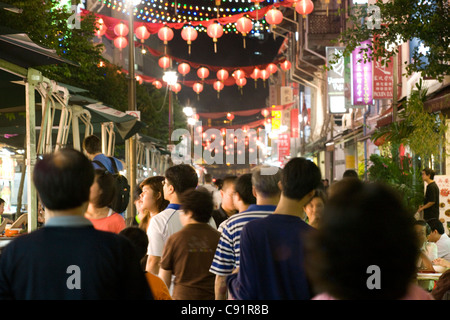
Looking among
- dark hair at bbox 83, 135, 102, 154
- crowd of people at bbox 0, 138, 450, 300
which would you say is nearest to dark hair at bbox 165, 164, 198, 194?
crowd of people at bbox 0, 138, 450, 300

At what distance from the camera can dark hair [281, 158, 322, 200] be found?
351cm

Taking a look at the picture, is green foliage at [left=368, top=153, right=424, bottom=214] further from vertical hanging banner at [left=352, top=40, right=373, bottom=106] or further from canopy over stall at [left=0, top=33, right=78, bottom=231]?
canopy over stall at [left=0, top=33, right=78, bottom=231]

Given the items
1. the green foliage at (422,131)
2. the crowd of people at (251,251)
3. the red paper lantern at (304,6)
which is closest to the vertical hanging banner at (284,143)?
the red paper lantern at (304,6)

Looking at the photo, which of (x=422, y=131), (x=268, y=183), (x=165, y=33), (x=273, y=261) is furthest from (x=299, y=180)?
(x=165, y=33)

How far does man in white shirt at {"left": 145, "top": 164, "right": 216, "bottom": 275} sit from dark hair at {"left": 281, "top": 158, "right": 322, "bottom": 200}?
1.81 metres

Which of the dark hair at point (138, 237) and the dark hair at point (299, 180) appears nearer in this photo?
the dark hair at point (299, 180)

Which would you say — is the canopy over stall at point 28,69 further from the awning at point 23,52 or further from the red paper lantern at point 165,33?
the red paper lantern at point 165,33

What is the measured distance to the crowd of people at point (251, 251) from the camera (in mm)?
1991

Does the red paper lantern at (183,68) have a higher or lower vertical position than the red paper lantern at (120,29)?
lower

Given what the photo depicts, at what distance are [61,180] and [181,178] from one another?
290 centimetres

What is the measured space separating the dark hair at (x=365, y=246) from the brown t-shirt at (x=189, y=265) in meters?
2.59

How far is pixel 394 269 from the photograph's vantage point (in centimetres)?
198

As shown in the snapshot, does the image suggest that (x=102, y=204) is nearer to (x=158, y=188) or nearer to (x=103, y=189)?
(x=103, y=189)
